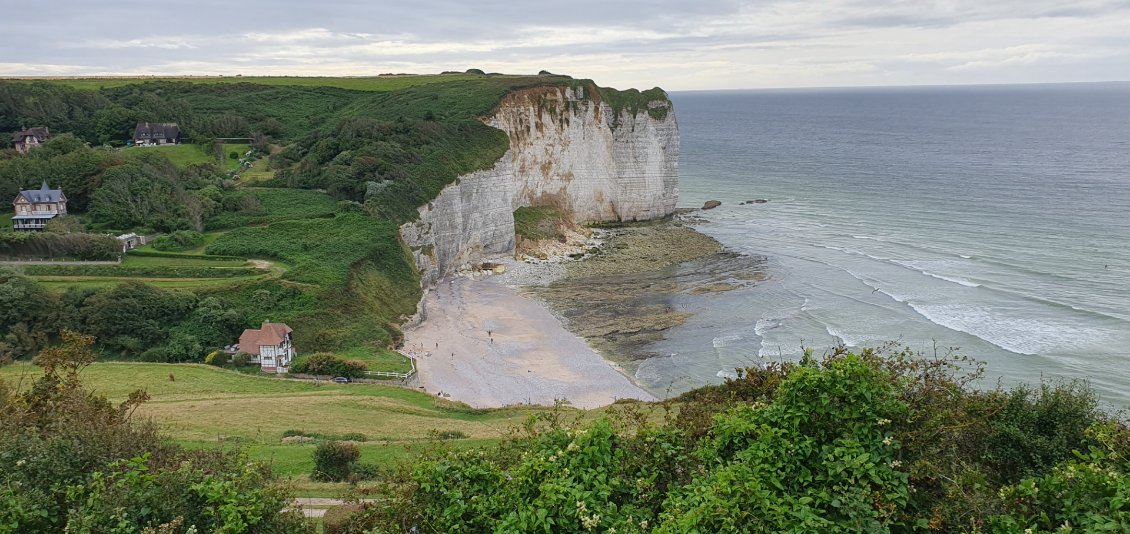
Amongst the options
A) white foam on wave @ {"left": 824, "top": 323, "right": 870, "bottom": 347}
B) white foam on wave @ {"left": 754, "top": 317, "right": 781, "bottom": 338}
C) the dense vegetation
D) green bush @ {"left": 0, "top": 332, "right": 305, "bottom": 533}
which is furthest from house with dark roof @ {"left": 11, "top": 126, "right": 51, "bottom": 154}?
the dense vegetation

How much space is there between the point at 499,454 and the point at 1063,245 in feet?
212

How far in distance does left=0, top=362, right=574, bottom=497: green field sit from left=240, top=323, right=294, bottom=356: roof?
194 cm

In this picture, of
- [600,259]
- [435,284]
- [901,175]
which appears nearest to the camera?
[435,284]

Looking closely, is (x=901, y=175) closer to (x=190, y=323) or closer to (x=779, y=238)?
(x=779, y=238)

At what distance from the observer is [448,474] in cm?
1264

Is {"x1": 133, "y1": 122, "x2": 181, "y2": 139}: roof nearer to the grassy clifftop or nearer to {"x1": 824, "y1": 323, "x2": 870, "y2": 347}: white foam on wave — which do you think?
the grassy clifftop

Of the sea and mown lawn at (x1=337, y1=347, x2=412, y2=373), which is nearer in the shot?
mown lawn at (x1=337, y1=347, x2=412, y2=373)

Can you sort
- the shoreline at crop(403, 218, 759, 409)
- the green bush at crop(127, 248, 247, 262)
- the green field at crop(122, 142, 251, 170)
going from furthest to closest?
the green field at crop(122, 142, 251, 170) → the green bush at crop(127, 248, 247, 262) → the shoreline at crop(403, 218, 759, 409)

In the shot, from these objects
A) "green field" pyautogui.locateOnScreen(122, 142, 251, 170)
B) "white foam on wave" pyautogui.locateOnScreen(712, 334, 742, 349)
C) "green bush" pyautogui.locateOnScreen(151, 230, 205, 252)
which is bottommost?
"white foam on wave" pyautogui.locateOnScreen(712, 334, 742, 349)

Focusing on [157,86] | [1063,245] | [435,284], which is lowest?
[435,284]

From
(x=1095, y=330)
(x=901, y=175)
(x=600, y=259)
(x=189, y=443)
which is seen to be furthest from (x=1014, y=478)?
(x=901, y=175)

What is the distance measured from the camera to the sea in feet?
137

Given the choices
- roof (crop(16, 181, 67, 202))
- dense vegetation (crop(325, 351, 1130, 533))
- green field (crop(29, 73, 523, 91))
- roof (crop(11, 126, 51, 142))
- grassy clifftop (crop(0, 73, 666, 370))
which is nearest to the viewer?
dense vegetation (crop(325, 351, 1130, 533))

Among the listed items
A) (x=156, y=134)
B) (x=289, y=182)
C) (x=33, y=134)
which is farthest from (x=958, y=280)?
(x=33, y=134)
